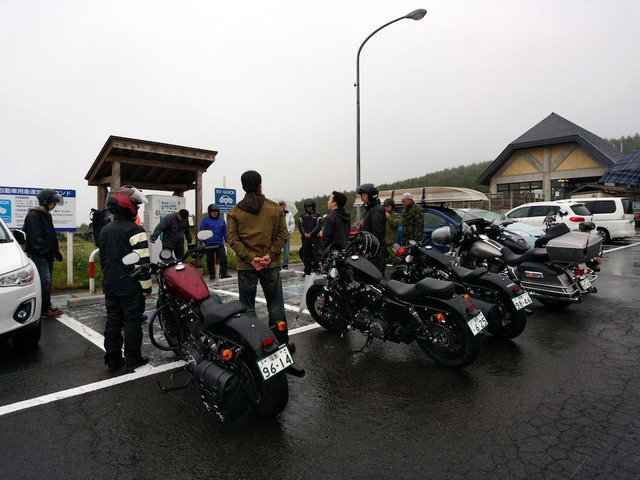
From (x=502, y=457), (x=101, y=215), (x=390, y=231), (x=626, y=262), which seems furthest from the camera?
(x=626, y=262)

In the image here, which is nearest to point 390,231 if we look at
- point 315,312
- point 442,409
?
point 315,312

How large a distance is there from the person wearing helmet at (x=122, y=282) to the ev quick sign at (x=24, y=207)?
5.06 metres

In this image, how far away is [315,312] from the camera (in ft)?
16.8

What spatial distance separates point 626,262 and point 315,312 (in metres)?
10.2

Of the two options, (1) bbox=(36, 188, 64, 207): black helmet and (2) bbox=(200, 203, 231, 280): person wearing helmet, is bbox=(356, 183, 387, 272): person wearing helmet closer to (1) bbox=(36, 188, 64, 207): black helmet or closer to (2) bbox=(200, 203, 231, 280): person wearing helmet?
(2) bbox=(200, 203, 231, 280): person wearing helmet

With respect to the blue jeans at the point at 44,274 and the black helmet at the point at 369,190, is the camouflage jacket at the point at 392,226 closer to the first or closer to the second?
the black helmet at the point at 369,190

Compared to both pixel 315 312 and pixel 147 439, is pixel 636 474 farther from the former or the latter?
pixel 315 312

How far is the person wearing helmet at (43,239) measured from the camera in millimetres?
5590

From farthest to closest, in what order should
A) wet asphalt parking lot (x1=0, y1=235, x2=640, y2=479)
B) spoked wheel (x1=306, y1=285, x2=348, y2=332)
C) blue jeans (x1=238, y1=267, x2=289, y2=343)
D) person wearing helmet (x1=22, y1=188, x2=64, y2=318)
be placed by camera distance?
1. person wearing helmet (x1=22, y1=188, x2=64, y2=318)
2. spoked wheel (x1=306, y1=285, x2=348, y2=332)
3. blue jeans (x1=238, y1=267, x2=289, y2=343)
4. wet asphalt parking lot (x1=0, y1=235, x2=640, y2=479)

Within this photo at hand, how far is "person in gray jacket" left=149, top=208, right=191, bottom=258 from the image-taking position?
7.26 meters

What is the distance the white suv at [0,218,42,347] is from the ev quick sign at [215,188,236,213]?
6595 mm

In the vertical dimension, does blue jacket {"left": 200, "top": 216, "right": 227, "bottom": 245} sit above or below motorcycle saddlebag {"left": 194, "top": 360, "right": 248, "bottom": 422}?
above

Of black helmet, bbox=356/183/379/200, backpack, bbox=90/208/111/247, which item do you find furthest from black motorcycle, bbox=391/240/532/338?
backpack, bbox=90/208/111/247

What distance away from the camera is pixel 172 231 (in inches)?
288
